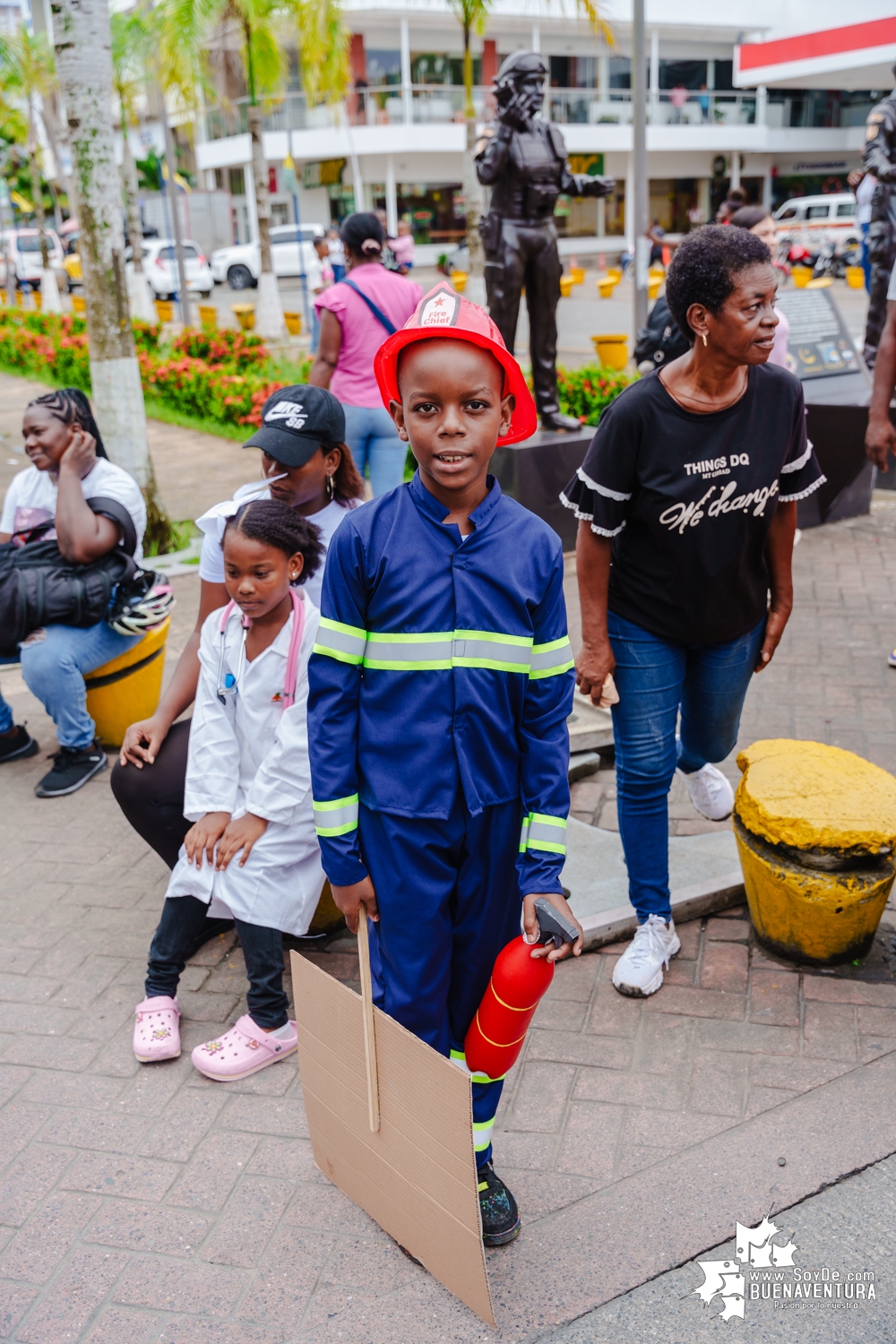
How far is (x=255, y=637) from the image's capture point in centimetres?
313

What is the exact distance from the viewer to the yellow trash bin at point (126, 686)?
486 cm

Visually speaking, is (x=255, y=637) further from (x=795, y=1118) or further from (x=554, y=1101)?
(x=795, y=1118)

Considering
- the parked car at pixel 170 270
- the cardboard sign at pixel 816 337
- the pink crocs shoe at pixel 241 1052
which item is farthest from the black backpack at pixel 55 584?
the parked car at pixel 170 270

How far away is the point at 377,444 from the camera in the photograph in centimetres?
632

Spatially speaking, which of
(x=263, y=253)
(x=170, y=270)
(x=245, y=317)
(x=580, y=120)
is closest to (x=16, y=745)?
(x=263, y=253)

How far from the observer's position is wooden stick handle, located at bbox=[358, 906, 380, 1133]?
2107 mm

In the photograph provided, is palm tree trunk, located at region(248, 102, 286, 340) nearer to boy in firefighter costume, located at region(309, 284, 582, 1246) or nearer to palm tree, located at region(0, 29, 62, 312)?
palm tree, located at region(0, 29, 62, 312)

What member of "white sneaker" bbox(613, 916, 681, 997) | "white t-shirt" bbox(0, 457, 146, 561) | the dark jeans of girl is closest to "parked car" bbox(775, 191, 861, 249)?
"white t-shirt" bbox(0, 457, 146, 561)

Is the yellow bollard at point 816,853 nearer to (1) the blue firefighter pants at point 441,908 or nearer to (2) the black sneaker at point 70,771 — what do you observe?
(1) the blue firefighter pants at point 441,908

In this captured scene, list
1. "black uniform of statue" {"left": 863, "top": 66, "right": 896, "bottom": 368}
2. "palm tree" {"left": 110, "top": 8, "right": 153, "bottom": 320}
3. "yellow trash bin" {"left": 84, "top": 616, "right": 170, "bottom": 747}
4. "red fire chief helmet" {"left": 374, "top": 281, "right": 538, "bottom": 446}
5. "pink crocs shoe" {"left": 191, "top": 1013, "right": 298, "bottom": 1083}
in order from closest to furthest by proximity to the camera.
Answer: "red fire chief helmet" {"left": 374, "top": 281, "right": 538, "bottom": 446}
"pink crocs shoe" {"left": 191, "top": 1013, "right": 298, "bottom": 1083}
"yellow trash bin" {"left": 84, "top": 616, "right": 170, "bottom": 747}
"black uniform of statue" {"left": 863, "top": 66, "right": 896, "bottom": 368}
"palm tree" {"left": 110, "top": 8, "right": 153, "bottom": 320}

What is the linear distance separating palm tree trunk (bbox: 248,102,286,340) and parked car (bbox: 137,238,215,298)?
12.0m

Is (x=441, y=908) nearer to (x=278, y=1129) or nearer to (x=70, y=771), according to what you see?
(x=278, y=1129)

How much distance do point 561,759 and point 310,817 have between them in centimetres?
106

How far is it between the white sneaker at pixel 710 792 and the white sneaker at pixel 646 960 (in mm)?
776
